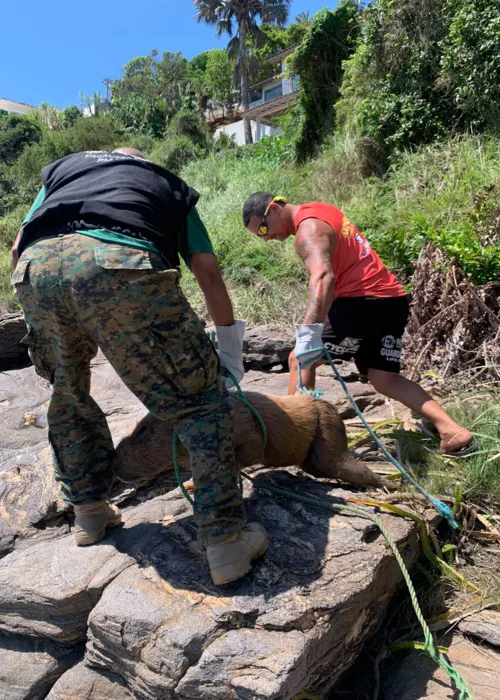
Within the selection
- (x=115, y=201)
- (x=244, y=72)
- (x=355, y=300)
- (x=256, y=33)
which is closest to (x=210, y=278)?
(x=115, y=201)

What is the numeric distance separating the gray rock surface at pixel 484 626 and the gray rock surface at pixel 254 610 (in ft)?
1.14

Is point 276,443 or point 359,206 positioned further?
point 359,206

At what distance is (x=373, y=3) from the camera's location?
10453 mm

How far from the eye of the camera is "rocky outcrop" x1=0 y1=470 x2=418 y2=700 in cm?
199

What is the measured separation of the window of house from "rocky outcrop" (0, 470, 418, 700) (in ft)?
119

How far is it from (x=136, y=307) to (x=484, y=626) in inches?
79.4

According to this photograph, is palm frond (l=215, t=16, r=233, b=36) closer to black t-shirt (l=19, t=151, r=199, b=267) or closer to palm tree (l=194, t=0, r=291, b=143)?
palm tree (l=194, t=0, r=291, b=143)

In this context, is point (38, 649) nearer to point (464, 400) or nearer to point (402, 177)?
point (464, 400)

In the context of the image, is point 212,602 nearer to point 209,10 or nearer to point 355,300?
point 355,300

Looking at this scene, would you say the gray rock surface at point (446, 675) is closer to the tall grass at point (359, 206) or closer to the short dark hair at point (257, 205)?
the short dark hair at point (257, 205)

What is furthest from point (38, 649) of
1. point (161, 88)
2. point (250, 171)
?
point (161, 88)

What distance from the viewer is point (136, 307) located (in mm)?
2133

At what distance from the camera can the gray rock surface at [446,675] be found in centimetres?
217

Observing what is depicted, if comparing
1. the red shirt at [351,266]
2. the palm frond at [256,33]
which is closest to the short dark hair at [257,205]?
the red shirt at [351,266]
